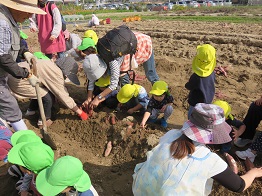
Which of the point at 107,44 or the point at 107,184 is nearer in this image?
the point at 107,184

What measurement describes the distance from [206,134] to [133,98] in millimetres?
2219

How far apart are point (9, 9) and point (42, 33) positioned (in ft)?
6.98

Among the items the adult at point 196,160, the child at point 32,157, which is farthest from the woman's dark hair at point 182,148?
the child at point 32,157

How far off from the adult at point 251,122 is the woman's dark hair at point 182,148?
5.56 feet

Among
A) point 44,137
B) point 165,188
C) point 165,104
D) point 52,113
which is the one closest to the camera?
point 165,188

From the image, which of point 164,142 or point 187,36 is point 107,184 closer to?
point 164,142

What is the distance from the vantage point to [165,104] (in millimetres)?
3617

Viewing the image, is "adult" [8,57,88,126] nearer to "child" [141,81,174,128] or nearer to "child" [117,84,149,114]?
"child" [117,84,149,114]

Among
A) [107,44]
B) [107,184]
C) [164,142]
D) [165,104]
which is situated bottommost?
[107,184]

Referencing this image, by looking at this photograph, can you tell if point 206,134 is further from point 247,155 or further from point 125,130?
point 125,130

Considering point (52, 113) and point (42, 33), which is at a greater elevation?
point (42, 33)

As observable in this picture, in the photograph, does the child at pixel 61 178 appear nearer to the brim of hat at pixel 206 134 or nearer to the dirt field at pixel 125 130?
the brim of hat at pixel 206 134

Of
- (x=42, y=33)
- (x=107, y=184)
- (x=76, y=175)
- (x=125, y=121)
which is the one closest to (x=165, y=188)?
(x=76, y=175)

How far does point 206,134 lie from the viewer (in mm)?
1694
